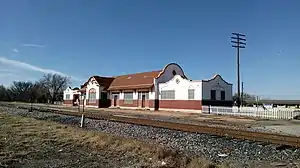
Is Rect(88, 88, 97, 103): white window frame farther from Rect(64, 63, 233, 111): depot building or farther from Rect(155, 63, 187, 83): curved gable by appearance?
Rect(155, 63, 187, 83): curved gable

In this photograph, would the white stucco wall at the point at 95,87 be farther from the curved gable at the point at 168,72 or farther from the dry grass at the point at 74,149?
the dry grass at the point at 74,149

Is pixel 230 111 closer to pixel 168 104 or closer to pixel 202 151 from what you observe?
pixel 168 104

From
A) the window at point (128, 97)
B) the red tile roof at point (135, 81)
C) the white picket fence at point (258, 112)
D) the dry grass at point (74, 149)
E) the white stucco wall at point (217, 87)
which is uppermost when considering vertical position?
the red tile roof at point (135, 81)

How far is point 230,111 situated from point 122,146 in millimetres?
26650

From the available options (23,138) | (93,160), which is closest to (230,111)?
(23,138)

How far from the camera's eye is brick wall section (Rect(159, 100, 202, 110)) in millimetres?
40812

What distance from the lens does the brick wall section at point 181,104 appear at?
1607 inches

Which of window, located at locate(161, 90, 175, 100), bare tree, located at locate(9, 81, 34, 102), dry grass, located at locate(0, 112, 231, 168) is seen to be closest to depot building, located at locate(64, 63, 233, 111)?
window, located at locate(161, 90, 175, 100)

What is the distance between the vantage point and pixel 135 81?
5534 cm

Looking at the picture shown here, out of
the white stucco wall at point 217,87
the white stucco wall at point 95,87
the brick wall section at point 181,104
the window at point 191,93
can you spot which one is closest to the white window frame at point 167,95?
the brick wall section at point 181,104

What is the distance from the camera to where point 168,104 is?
4638 cm

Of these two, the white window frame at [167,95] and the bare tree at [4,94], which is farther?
the bare tree at [4,94]

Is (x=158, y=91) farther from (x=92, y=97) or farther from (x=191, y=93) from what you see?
(x=92, y=97)

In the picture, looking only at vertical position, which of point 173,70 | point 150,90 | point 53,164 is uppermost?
point 173,70
